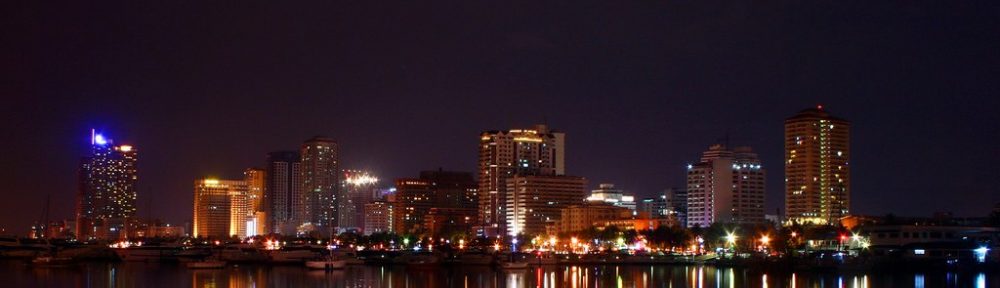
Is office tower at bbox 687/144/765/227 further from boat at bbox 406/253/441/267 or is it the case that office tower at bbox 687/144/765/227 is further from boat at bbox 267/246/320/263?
boat at bbox 267/246/320/263

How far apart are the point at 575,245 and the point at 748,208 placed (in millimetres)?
41546

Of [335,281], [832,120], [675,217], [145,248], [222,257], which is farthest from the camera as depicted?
[675,217]

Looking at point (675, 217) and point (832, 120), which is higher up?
point (832, 120)

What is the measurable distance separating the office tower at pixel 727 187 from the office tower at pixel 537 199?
60.0ft

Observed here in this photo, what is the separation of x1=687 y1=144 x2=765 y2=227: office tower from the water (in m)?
78.9

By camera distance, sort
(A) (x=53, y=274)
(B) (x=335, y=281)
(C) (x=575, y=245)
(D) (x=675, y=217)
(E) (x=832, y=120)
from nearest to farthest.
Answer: (B) (x=335, y=281) → (A) (x=53, y=274) → (C) (x=575, y=245) → (E) (x=832, y=120) → (D) (x=675, y=217)

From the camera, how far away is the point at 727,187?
185 meters

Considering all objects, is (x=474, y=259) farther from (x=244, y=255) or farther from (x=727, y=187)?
(x=727, y=187)

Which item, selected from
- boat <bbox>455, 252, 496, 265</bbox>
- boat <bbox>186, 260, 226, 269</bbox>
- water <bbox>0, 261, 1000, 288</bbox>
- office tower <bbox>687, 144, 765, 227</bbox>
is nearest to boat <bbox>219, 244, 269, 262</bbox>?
boat <bbox>186, 260, 226, 269</bbox>

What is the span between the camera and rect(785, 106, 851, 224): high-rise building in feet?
586

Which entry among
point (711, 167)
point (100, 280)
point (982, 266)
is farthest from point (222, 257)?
point (711, 167)

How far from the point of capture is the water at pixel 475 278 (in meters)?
80.6

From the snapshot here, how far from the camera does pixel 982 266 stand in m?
100

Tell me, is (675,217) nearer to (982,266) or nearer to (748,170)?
(748,170)
